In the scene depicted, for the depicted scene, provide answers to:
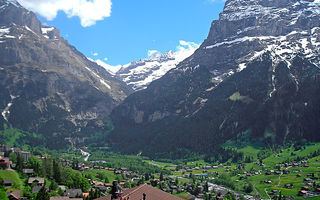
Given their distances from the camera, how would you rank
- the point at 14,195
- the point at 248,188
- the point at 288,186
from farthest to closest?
the point at 248,188 < the point at 288,186 < the point at 14,195

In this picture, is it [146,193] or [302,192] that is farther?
[302,192]

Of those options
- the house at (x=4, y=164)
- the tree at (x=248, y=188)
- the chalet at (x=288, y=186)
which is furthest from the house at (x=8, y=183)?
the chalet at (x=288, y=186)

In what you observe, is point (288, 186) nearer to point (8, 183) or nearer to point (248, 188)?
point (248, 188)

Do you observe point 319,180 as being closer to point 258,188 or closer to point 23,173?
point 258,188

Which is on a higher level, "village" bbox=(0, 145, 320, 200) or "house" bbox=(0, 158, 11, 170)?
"house" bbox=(0, 158, 11, 170)

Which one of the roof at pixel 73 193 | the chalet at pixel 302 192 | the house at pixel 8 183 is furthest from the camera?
the chalet at pixel 302 192

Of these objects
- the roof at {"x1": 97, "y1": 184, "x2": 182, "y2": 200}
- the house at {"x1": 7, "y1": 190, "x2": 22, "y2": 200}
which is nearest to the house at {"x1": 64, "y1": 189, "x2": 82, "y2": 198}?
the house at {"x1": 7, "y1": 190, "x2": 22, "y2": 200}

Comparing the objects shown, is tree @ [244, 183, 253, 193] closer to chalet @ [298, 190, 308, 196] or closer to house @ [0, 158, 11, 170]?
chalet @ [298, 190, 308, 196]

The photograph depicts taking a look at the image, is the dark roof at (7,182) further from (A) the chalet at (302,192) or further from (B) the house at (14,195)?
(A) the chalet at (302,192)

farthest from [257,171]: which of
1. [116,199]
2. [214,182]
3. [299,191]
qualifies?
[116,199]

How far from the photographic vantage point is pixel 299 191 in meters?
135

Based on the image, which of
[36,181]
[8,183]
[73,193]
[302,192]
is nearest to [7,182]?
[8,183]

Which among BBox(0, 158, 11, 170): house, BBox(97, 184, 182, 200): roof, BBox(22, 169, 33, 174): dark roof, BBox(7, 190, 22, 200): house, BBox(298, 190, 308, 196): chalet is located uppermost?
BBox(97, 184, 182, 200): roof

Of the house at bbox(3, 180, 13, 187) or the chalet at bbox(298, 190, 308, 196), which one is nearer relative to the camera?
the house at bbox(3, 180, 13, 187)
